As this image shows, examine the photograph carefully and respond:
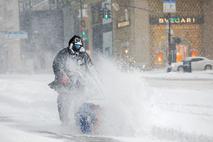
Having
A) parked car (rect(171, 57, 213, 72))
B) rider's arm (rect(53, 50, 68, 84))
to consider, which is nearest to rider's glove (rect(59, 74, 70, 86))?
rider's arm (rect(53, 50, 68, 84))

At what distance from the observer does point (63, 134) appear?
924cm

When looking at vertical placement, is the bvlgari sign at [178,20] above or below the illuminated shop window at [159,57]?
above

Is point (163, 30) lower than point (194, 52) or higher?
higher

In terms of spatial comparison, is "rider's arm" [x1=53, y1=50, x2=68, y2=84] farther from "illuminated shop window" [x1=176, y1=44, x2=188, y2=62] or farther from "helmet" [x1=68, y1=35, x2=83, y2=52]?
"illuminated shop window" [x1=176, y1=44, x2=188, y2=62]

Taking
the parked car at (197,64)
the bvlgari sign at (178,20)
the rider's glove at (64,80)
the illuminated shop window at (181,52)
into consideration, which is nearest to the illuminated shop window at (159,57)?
the illuminated shop window at (181,52)

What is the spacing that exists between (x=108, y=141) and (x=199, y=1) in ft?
142

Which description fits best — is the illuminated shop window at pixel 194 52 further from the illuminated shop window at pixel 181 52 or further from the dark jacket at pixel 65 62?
the dark jacket at pixel 65 62

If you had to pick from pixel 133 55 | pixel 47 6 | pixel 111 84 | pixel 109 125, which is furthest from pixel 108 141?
pixel 47 6

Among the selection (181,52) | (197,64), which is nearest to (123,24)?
(181,52)

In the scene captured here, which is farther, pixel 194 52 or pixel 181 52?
pixel 181 52

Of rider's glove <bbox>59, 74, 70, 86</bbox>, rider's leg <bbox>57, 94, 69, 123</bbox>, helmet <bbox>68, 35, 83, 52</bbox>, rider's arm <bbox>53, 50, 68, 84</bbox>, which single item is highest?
helmet <bbox>68, 35, 83, 52</bbox>

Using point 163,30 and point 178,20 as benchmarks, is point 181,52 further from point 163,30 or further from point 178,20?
point 178,20

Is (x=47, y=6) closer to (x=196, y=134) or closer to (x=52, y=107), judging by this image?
(x=52, y=107)

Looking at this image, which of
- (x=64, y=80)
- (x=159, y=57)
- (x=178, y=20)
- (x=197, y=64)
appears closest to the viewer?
(x=64, y=80)
